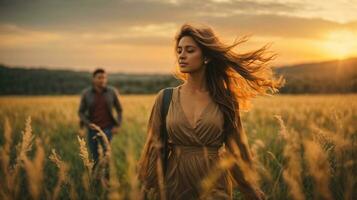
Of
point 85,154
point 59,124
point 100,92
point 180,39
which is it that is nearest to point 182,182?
point 85,154

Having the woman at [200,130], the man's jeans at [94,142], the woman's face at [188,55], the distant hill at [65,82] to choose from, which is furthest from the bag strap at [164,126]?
the distant hill at [65,82]

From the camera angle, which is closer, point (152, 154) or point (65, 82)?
point (152, 154)

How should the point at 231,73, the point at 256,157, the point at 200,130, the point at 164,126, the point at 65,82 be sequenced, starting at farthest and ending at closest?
the point at 65,82, the point at 256,157, the point at 231,73, the point at 164,126, the point at 200,130

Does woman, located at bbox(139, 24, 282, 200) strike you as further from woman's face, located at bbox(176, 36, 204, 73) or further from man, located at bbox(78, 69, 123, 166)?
man, located at bbox(78, 69, 123, 166)

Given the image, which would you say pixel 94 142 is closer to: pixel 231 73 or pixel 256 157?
pixel 256 157

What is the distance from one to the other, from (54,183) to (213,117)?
3.33 meters

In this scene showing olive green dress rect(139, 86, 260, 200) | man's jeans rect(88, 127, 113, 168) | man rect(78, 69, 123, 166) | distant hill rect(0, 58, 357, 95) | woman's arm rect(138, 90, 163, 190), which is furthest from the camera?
distant hill rect(0, 58, 357, 95)

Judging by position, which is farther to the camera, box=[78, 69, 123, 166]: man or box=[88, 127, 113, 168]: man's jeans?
box=[78, 69, 123, 166]: man

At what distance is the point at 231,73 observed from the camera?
3.45 m

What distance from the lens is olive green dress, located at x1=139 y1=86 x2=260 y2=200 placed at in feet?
9.63

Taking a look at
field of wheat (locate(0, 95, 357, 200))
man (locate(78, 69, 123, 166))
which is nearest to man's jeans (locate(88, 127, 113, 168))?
man (locate(78, 69, 123, 166))

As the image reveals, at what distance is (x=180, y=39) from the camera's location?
3.19 meters

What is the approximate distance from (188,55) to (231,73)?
556 mm

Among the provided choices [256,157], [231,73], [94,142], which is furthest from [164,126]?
[94,142]
